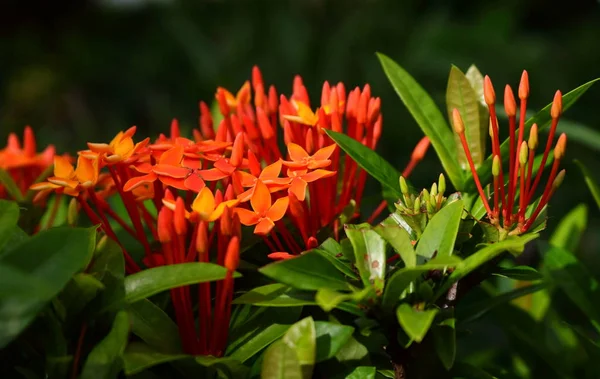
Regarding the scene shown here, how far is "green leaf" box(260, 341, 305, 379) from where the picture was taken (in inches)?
18.0

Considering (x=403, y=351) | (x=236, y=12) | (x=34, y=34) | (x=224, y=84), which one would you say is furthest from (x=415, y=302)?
(x=34, y=34)

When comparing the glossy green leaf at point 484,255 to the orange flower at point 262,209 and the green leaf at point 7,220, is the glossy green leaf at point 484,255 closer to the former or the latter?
the orange flower at point 262,209

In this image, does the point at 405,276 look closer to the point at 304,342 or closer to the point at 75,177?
the point at 304,342

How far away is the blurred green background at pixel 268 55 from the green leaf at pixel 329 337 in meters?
1.66

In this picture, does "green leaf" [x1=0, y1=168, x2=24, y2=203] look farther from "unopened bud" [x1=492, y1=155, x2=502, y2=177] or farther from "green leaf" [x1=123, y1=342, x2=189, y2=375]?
"unopened bud" [x1=492, y1=155, x2=502, y2=177]

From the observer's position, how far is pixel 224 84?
207 centimetres

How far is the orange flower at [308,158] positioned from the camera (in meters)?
0.55

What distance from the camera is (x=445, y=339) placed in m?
0.49

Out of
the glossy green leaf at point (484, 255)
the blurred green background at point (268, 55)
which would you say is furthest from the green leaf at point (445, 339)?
the blurred green background at point (268, 55)

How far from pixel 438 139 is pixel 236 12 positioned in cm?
265

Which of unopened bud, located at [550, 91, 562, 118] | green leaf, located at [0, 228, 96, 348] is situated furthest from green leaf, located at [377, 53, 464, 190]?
green leaf, located at [0, 228, 96, 348]

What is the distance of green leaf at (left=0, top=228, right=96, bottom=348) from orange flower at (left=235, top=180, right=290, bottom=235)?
0.40ft

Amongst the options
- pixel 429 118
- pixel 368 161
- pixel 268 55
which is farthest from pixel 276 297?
pixel 268 55

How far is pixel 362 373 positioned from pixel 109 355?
0.17 metres
